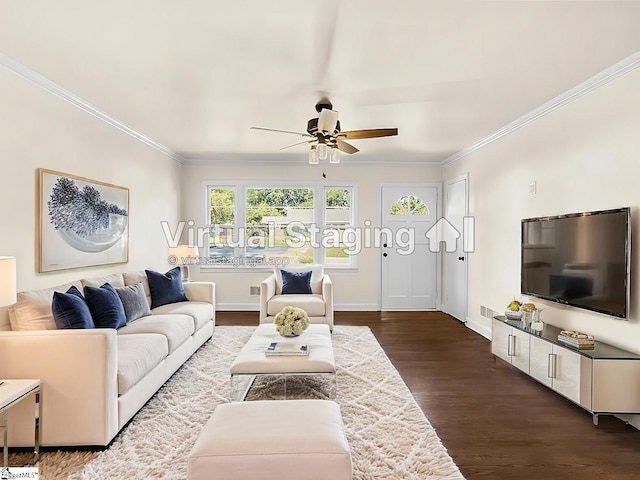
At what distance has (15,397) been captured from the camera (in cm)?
207

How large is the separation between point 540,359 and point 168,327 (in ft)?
10.7

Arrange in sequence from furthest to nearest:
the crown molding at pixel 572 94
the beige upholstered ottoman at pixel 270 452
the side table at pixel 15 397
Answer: the crown molding at pixel 572 94 < the side table at pixel 15 397 < the beige upholstered ottoman at pixel 270 452

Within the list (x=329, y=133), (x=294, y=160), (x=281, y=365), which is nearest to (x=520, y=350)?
(x=281, y=365)

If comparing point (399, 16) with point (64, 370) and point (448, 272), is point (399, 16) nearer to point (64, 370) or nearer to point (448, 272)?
point (64, 370)

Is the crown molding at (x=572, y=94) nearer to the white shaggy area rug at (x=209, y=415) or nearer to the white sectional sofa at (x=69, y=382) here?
the white shaggy area rug at (x=209, y=415)

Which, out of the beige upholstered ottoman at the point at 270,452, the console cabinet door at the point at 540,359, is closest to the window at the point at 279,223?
the console cabinet door at the point at 540,359

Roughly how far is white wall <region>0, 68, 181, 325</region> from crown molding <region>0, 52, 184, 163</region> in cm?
5

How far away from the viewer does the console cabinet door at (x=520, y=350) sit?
3488 millimetres

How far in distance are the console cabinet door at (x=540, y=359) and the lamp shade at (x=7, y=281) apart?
3.84 m

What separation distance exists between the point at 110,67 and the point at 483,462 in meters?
3.75

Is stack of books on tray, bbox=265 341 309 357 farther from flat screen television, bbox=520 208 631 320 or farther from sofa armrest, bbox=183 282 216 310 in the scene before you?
flat screen television, bbox=520 208 631 320

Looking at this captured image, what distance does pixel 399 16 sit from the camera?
7.41ft

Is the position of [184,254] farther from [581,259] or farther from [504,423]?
[581,259]

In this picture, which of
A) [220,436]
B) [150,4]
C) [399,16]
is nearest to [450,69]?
[399,16]
